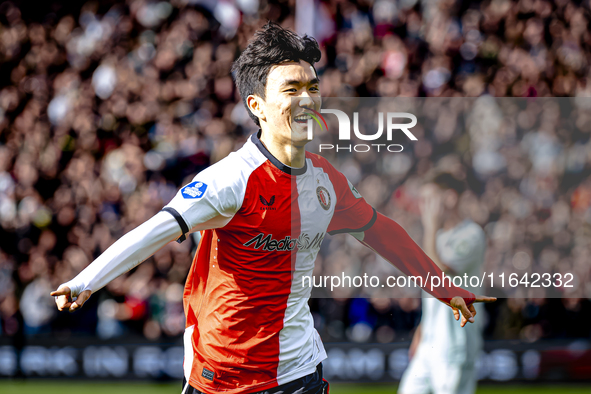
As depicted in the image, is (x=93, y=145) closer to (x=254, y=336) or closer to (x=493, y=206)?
(x=493, y=206)

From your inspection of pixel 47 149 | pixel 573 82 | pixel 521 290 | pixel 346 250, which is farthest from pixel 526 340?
pixel 47 149

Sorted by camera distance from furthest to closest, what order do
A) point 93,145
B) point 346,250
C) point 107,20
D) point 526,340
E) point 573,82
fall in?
1. point 107,20
2. point 93,145
3. point 573,82
4. point 526,340
5. point 346,250

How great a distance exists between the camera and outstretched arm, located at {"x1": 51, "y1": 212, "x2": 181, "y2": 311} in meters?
2.48

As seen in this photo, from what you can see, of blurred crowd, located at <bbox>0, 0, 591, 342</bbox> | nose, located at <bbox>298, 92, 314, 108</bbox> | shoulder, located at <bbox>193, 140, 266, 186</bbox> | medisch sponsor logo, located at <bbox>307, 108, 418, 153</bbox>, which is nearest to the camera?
shoulder, located at <bbox>193, 140, 266, 186</bbox>

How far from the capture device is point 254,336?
3.05m

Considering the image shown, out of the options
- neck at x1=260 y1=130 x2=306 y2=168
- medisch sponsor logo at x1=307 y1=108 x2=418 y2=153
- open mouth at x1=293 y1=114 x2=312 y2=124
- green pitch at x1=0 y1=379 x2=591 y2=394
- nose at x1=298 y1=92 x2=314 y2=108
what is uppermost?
medisch sponsor logo at x1=307 y1=108 x2=418 y2=153

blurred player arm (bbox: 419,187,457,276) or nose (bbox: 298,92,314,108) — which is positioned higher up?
nose (bbox: 298,92,314,108)

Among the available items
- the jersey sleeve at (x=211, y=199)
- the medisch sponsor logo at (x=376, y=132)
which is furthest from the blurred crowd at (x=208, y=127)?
the jersey sleeve at (x=211, y=199)

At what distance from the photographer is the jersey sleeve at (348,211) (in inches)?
134

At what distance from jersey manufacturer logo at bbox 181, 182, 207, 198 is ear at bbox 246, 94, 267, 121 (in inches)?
23.6

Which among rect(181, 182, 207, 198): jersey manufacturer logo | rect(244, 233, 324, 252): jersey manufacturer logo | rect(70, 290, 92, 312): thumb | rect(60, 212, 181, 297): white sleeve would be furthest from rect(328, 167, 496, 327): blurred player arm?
rect(70, 290, 92, 312): thumb

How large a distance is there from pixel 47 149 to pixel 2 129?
962 millimetres

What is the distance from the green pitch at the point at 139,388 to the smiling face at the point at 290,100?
14.6 ft

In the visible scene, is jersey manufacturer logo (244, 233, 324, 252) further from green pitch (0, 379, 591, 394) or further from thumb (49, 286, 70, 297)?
green pitch (0, 379, 591, 394)
